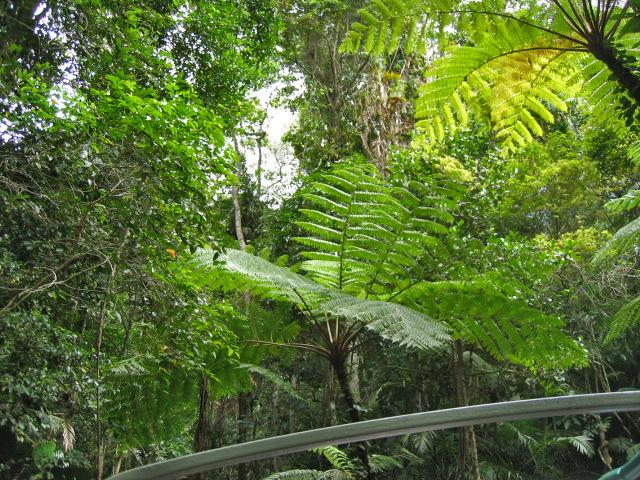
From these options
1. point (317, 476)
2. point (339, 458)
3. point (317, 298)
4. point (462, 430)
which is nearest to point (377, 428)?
point (317, 298)

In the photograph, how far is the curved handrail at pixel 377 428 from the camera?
48 cm

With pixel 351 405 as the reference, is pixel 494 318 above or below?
above

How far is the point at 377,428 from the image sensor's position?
0.48m

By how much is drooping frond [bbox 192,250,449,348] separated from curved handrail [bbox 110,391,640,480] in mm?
1838

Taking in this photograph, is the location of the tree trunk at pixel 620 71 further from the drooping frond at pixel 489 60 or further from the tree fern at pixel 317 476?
the tree fern at pixel 317 476

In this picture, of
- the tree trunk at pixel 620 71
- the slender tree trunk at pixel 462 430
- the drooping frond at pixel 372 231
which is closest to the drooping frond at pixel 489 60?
the tree trunk at pixel 620 71

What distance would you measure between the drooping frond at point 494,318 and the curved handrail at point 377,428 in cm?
244

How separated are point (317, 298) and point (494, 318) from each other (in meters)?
0.89

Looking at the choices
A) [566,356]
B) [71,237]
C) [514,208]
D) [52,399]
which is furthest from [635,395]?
[514,208]

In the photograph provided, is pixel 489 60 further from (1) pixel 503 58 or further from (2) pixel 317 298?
(2) pixel 317 298

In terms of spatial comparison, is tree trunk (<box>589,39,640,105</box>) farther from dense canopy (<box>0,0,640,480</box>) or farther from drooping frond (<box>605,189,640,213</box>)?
drooping frond (<box>605,189,640,213</box>)

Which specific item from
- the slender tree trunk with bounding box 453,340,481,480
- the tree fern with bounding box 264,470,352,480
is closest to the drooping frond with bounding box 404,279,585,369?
the tree fern with bounding box 264,470,352,480

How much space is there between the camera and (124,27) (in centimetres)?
319

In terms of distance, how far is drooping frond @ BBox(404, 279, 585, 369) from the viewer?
2961 millimetres
